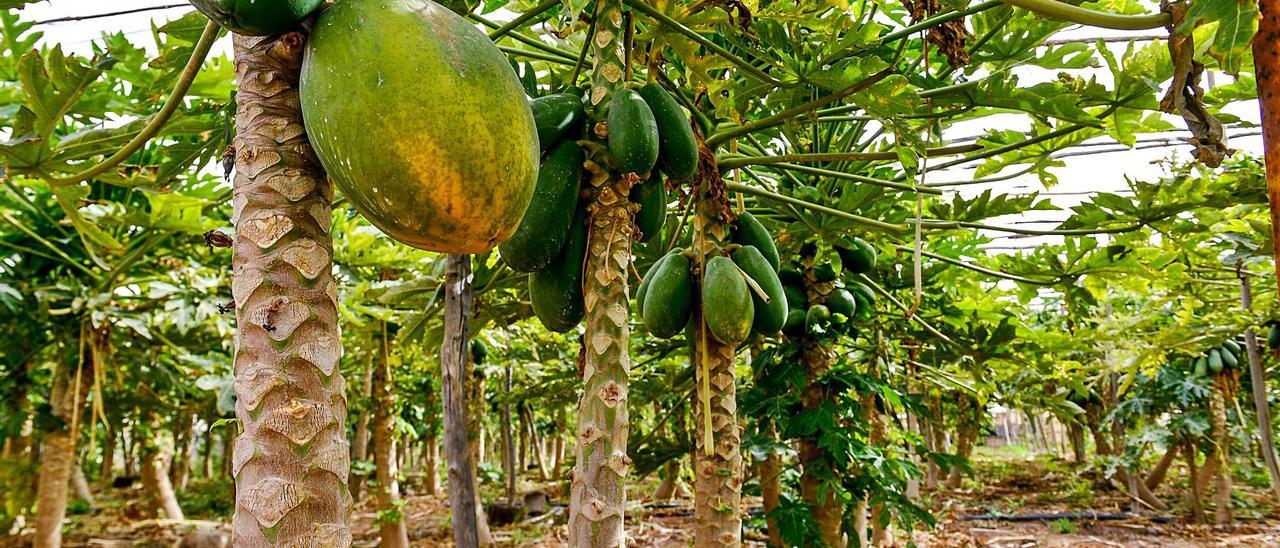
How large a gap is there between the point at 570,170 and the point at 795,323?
177 cm

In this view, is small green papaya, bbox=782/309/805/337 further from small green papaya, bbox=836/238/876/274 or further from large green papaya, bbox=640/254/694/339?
large green papaya, bbox=640/254/694/339

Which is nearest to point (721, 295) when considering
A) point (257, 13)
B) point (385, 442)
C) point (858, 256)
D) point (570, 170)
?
point (570, 170)

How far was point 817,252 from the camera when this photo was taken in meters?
3.29

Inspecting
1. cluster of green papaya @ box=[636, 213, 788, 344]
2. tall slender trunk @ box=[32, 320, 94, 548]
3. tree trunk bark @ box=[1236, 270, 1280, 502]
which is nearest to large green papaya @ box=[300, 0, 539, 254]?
cluster of green papaya @ box=[636, 213, 788, 344]

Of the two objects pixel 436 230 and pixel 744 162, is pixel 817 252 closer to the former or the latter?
pixel 744 162

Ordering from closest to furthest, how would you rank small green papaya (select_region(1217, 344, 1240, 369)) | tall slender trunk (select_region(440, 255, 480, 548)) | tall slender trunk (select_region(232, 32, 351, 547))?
tall slender trunk (select_region(232, 32, 351, 547)) < tall slender trunk (select_region(440, 255, 480, 548)) < small green papaya (select_region(1217, 344, 1240, 369))

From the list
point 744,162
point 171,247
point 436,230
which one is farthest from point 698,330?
point 171,247

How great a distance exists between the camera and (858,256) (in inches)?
126

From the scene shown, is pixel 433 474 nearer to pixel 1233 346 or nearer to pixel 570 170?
pixel 1233 346

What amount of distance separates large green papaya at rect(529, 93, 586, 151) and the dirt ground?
4195 millimetres

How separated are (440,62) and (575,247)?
671mm

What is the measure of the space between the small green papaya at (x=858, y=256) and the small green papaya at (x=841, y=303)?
140mm

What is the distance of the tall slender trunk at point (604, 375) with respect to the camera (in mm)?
1355

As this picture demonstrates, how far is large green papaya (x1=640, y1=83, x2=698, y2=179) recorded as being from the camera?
1.73m
